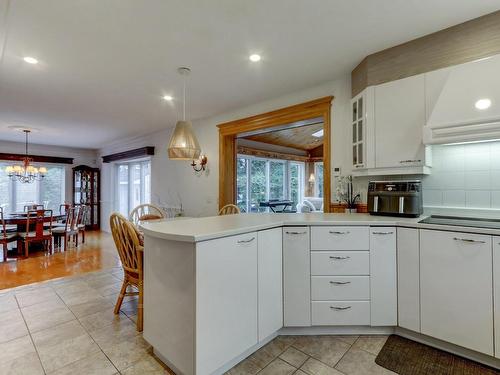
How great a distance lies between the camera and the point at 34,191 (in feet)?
23.3

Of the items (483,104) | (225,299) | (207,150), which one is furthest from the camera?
(207,150)

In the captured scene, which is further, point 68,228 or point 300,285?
point 68,228

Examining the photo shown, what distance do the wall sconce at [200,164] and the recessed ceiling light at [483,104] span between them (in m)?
3.60

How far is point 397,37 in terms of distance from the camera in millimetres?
2230

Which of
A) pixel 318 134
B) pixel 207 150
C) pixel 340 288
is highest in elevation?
pixel 318 134

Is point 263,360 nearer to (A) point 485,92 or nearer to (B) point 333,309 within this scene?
(B) point 333,309

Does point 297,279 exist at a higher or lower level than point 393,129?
lower

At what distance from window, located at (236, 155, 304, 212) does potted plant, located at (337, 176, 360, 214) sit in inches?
113

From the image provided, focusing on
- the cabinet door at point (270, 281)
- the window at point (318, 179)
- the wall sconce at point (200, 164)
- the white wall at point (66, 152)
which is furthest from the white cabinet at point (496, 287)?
the white wall at point (66, 152)

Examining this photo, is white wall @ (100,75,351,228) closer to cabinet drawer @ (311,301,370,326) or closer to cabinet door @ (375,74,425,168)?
cabinet door @ (375,74,425,168)

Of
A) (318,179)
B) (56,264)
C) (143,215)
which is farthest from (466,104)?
(318,179)

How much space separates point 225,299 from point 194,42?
2.08 metres

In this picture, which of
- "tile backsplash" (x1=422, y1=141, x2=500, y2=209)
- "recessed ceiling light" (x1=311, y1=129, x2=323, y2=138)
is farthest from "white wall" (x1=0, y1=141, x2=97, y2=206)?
"tile backsplash" (x1=422, y1=141, x2=500, y2=209)

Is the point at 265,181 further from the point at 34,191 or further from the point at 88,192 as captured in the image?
the point at 34,191
